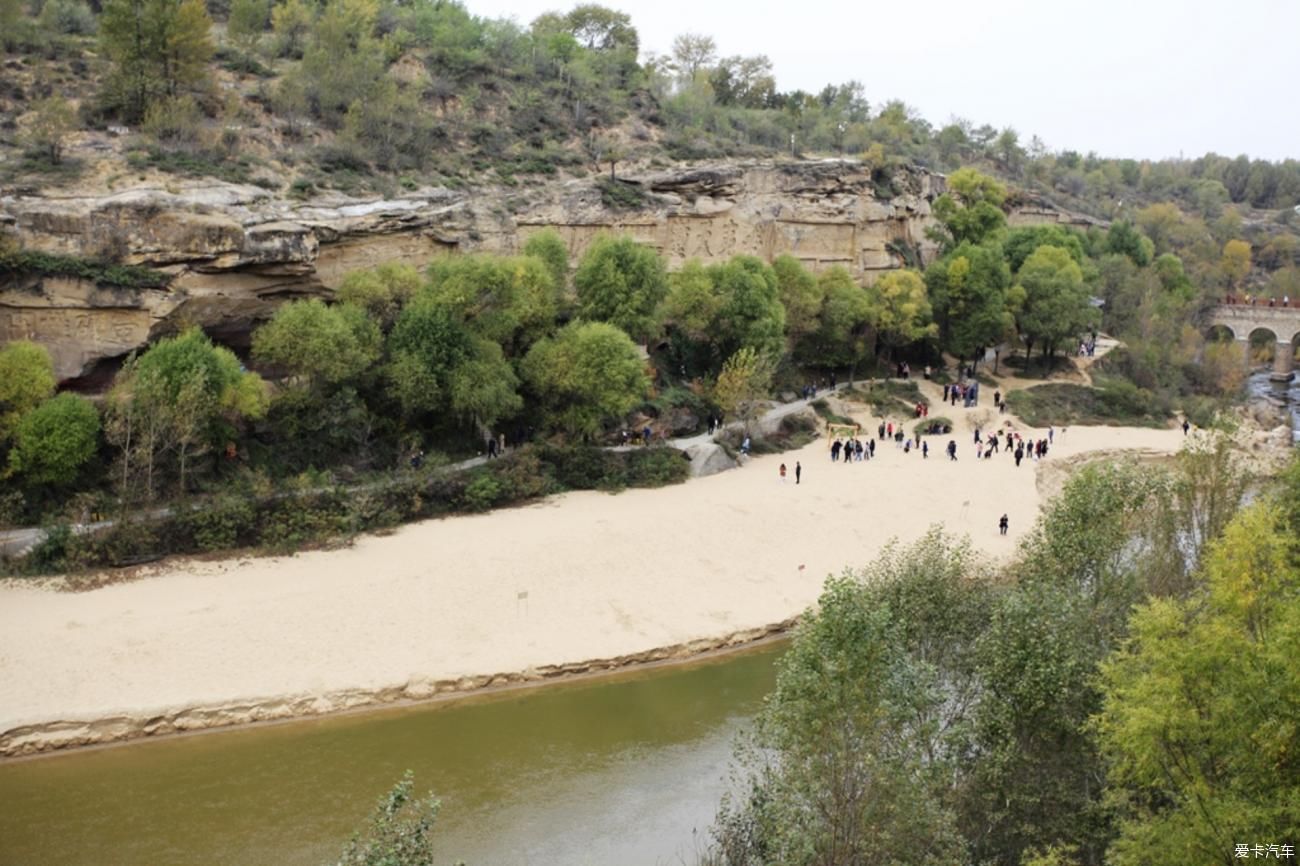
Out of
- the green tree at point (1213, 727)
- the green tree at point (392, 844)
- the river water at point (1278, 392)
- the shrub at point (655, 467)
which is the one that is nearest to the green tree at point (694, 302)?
the shrub at point (655, 467)

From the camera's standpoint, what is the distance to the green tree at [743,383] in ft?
118

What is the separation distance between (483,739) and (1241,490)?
1575 centimetres

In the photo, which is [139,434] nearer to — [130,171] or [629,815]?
[130,171]

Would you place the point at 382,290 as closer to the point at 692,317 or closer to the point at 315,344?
the point at 315,344

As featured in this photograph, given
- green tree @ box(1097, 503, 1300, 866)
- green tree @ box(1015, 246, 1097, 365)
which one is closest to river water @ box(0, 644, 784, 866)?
green tree @ box(1097, 503, 1300, 866)

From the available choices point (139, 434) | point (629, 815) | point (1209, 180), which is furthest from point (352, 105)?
point (1209, 180)

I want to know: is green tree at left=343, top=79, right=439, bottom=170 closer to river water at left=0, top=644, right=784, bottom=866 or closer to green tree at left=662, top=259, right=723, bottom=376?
green tree at left=662, top=259, right=723, bottom=376

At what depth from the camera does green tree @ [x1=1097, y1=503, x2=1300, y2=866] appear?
9.35 m

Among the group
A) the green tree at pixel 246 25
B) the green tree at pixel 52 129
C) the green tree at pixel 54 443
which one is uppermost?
the green tree at pixel 246 25

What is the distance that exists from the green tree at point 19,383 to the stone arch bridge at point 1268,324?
62.6 meters

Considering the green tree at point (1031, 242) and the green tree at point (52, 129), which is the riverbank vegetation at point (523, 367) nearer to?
the green tree at point (1031, 242)

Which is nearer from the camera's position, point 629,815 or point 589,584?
point 629,815

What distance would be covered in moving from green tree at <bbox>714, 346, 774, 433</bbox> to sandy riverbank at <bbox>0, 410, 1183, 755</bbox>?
4929 mm

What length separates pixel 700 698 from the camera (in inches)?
818
